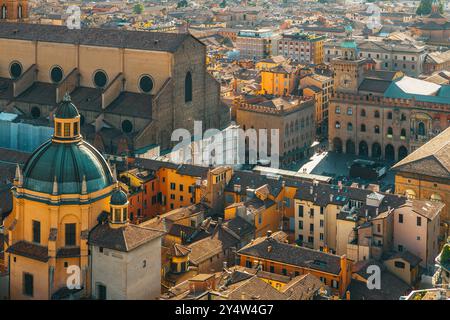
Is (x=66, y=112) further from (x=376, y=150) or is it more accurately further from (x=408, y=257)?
(x=376, y=150)

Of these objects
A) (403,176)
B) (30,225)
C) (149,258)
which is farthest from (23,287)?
(403,176)

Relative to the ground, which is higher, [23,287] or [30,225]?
[30,225]

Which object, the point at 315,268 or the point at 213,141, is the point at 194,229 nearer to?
the point at 315,268

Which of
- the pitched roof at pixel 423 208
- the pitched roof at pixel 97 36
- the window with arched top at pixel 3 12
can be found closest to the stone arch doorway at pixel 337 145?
the pitched roof at pixel 97 36

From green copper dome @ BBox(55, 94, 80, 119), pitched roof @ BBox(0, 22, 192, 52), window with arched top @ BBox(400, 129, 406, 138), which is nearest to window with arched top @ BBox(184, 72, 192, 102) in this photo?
pitched roof @ BBox(0, 22, 192, 52)

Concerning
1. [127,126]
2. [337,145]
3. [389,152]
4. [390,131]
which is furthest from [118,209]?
[337,145]

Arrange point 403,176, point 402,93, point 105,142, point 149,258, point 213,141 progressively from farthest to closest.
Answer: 1. point 402,93
2. point 213,141
3. point 105,142
4. point 403,176
5. point 149,258

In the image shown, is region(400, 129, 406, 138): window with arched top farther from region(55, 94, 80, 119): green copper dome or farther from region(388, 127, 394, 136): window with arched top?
region(55, 94, 80, 119): green copper dome
